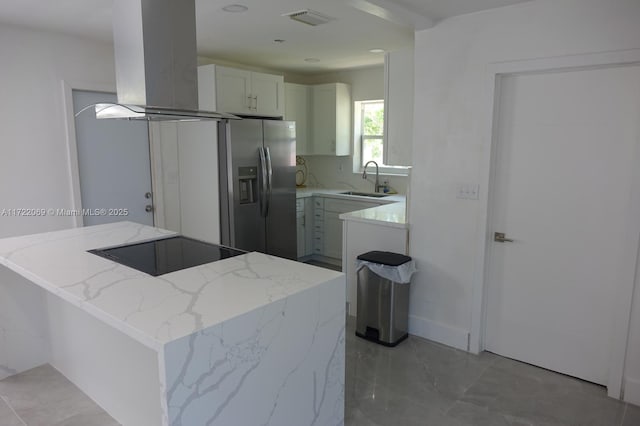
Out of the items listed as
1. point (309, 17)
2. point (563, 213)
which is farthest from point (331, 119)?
point (563, 213)

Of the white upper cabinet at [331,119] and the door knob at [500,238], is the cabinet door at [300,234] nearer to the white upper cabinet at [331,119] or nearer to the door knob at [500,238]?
the white upper cabinet at [331,119]

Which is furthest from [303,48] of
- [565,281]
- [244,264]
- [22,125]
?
[565,281]

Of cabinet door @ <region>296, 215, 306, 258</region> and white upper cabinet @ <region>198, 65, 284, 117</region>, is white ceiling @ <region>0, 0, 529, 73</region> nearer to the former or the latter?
white upper cabinet @ <region>198, 65, 284, 117</region>

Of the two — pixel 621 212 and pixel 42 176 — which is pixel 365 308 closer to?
pixel 621 212

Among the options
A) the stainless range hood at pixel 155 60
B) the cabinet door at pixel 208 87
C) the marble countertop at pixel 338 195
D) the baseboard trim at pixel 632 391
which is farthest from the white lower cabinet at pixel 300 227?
the baseboard trim at pixel 632 391

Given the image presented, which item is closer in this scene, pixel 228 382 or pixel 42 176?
pixel 228 382

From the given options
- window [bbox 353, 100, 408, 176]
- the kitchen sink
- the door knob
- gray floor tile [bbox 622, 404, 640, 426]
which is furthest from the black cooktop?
window [bbox 353, 100, 408, 176]

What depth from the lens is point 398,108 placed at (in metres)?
3.45

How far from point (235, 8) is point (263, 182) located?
1840 millimetres

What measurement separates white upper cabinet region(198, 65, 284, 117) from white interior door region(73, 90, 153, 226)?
2.45ft

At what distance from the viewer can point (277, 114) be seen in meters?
4.83

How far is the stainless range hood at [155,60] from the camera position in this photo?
2.06m

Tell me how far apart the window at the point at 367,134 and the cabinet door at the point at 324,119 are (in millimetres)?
327

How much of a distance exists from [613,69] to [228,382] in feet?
8.56
